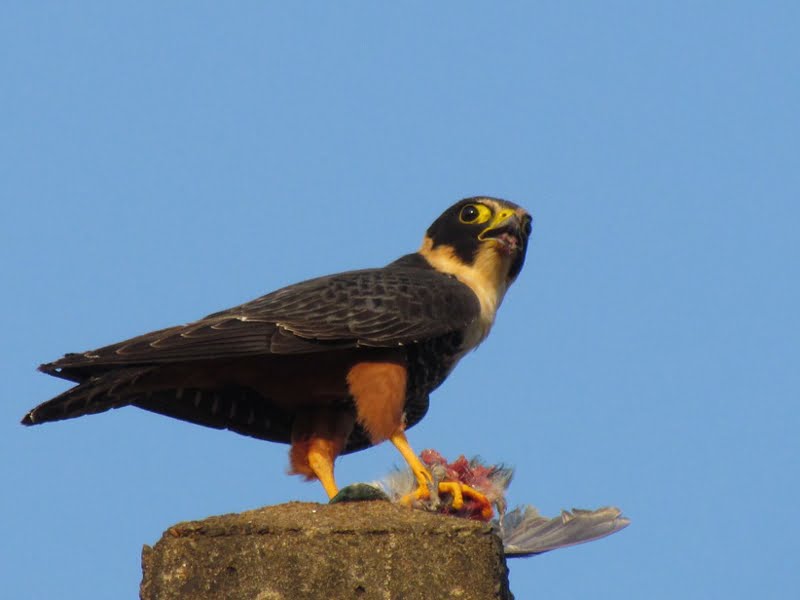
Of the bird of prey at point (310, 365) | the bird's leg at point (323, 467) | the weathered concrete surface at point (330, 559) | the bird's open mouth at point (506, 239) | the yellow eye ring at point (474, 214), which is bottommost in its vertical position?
the weathered concrete surface at point (330, 559)

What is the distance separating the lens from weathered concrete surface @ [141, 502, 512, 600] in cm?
439

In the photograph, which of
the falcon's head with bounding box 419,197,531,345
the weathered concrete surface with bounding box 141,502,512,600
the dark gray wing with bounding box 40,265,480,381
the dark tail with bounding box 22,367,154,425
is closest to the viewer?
the weathered concrete surface with bounding box 141,502,512,600

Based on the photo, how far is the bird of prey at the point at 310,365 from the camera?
20.2 feet

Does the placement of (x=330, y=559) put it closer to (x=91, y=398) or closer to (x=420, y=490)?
(x=420, y=490)

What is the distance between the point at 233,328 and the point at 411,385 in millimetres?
1079

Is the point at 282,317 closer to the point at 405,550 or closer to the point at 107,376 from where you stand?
the point at 107,376

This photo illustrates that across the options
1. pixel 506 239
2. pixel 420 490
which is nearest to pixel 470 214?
pixel 506 239

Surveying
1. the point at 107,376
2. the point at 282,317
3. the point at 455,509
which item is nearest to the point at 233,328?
the point at 282,317

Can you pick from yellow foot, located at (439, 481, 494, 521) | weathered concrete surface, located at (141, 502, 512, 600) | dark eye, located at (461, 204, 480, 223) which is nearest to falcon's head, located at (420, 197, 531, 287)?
dark eye, located at (461, 204, 480, 223)

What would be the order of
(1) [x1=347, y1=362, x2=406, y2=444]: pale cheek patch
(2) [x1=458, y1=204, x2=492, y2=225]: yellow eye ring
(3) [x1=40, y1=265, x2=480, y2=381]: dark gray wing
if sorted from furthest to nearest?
(2) [x1=458, y1=204, x2=492, y2=225]: yellow eye ring, (1) [x1=347, y1=362, x2=406, y2=444]: pale cheek patch, (3) [x1=40, y1=265, x2=480, y2=381]: dark gray wing

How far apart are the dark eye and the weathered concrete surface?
3.43 meters

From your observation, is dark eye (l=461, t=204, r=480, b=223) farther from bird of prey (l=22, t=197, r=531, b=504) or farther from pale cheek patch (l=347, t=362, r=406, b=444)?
pale cheek patch (l=347, t=362, r=406, b=444)

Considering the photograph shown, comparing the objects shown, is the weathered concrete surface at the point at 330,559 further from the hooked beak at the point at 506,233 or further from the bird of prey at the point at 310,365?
the hooked beak at the point at 506,233

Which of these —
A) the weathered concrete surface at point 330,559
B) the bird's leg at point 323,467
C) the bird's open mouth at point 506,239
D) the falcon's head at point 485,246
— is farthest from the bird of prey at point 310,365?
the weathered concrete surface at point 330,559
